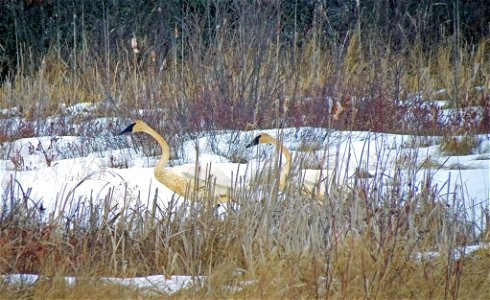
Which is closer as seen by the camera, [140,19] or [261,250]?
[261,250]

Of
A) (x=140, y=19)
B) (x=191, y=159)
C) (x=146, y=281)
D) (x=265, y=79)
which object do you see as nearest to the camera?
(x=146, y=281)

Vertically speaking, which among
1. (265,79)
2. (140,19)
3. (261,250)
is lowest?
(261,250)

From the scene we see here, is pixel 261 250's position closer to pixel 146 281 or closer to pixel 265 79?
pixel 146 281

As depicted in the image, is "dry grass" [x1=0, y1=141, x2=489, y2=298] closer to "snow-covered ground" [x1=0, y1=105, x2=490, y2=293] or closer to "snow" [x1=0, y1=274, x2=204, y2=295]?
"snow" [x1=0, y1=274, x2=204, y2=295]

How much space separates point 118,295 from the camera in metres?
3.70

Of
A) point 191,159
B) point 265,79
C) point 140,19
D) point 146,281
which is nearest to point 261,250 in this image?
point 146,281

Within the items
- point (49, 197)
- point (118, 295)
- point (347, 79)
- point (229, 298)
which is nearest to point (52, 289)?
point (118, 295)

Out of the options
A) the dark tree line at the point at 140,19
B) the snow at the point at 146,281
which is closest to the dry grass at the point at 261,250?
the snow at the point at 146,281

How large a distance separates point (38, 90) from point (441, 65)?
4293 mm

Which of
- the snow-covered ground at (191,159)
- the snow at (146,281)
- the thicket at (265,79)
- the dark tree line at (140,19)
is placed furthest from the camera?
the dark tree line at (140,19)

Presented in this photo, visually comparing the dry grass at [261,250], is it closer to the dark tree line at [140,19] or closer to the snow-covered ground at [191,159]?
the snow-covered ground at [191,159]

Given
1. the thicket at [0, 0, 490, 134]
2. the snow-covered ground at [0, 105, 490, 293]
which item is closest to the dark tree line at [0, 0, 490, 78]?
the thicket at [0, 0, 490, 134]

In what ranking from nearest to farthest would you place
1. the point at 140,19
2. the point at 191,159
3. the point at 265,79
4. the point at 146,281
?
the point at 146,281
the point at 191,159
the point at 265,79
the point at 140,19

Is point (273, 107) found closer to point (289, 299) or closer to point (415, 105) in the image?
point (415, 105)
